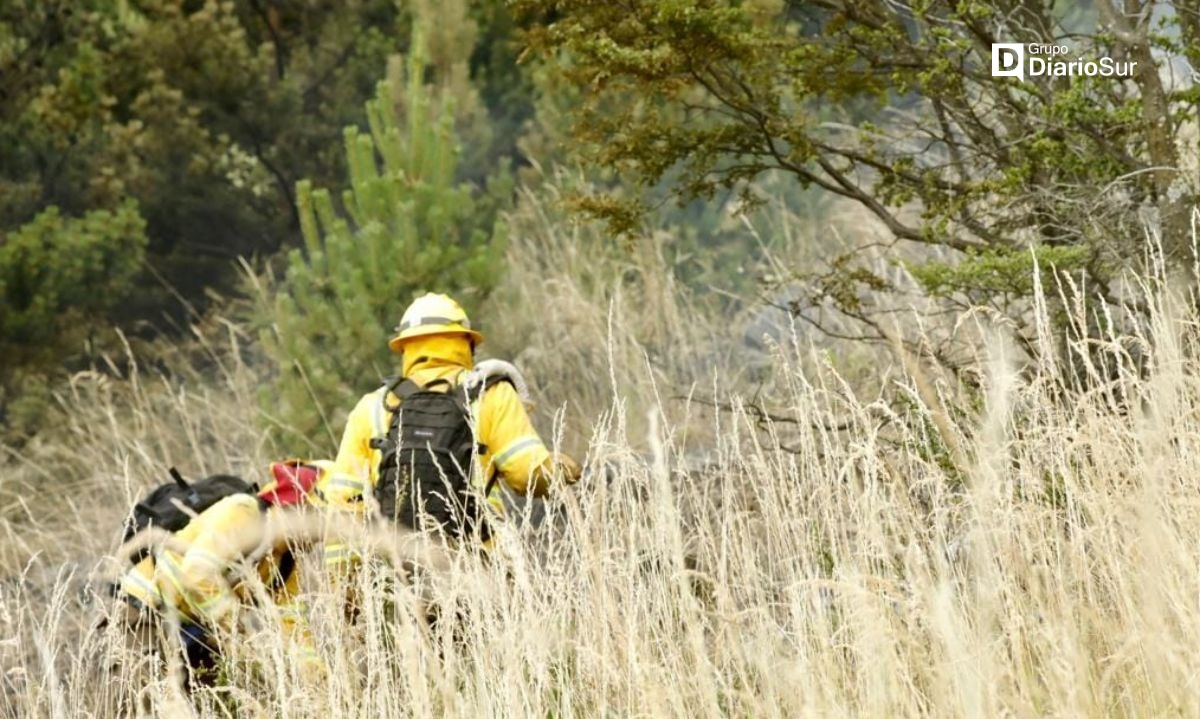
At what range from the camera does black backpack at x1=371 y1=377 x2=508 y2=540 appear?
5102mm

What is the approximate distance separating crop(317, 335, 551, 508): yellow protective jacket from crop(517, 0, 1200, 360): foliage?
0.84m

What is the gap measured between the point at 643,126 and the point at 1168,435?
9.02ft

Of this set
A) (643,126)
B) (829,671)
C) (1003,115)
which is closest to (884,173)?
(1003,115)

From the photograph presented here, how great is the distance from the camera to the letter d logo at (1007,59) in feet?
17.5

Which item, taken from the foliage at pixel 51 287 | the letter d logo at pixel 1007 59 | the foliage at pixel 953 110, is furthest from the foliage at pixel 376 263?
the letter d logo at pixel 1007 59

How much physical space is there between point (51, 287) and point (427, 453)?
17.7 ft

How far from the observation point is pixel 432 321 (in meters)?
5.46

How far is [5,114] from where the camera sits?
34.8 ft

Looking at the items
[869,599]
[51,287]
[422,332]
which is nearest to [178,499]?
[422,332]

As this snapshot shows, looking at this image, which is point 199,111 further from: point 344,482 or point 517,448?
point 517,448

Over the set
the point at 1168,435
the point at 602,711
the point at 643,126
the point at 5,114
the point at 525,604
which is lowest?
the point at 602,711

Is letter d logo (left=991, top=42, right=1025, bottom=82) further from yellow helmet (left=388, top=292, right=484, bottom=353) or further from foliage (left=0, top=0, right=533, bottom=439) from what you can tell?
foliage (left=0, top=0, right=533, bottom=439)

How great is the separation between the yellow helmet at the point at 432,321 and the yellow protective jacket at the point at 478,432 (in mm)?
41

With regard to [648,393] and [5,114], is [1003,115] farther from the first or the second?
[5,114]
